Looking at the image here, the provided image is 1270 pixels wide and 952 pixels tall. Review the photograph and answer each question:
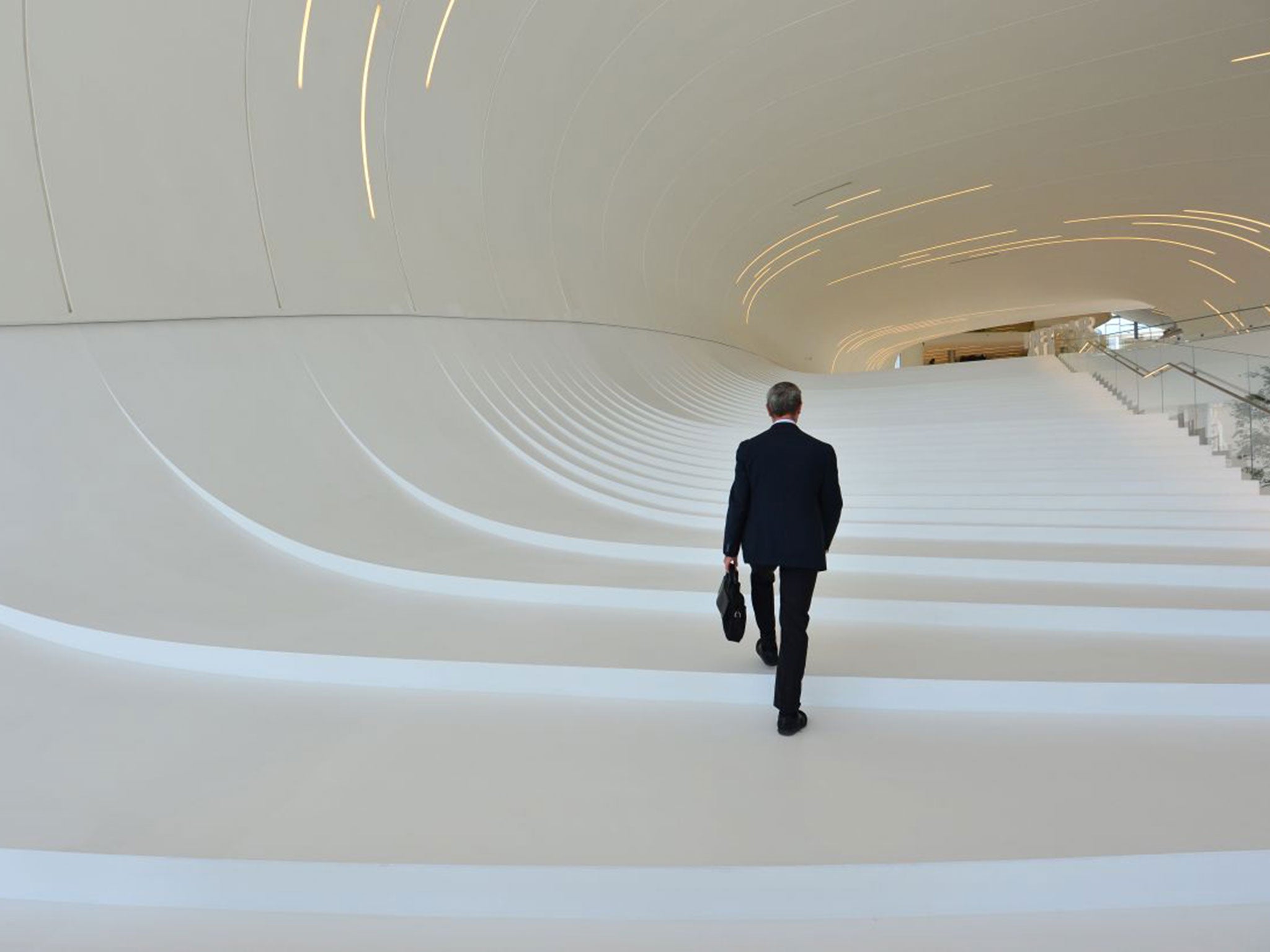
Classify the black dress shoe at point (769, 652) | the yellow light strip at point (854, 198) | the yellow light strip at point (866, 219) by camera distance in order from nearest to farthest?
the black dress shoe at point (769, 652), the yellow light strip at point (854, 198), the yellow light strip at point (866, 219)

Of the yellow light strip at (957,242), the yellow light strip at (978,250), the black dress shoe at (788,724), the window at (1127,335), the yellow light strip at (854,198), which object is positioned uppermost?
the yellow light strip at (978,250)

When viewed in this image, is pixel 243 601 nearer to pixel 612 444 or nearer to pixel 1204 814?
pixel 1204 814

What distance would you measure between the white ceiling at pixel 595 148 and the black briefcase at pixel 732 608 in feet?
15.3

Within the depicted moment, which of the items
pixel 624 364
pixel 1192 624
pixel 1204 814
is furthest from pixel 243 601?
pixel 624 364

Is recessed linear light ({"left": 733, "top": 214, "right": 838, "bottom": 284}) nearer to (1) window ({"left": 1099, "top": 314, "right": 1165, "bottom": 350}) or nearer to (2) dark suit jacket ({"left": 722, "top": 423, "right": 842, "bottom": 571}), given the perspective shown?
(1) window ({"left": 1099, "top": 314, "right": 1165, "bottom": 350})

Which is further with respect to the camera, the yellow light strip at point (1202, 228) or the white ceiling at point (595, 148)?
the yellow light strip at point (1202, 228)

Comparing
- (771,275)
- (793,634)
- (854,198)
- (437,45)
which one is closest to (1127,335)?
(854,198)

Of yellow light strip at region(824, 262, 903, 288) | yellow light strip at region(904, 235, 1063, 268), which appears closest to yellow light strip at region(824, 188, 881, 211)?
yellow light strip at region(824, 262, 903, 288)

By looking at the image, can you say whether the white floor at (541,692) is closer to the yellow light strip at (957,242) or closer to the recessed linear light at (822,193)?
the recessed linear light at (822,193)

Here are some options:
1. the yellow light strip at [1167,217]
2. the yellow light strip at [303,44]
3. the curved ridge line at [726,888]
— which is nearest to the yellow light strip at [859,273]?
the yellow light strip at [1167,217]

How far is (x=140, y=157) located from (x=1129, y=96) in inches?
653

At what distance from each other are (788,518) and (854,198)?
19.2m

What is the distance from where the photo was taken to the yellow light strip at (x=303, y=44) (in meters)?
7.38

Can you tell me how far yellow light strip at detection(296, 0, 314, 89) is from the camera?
7.38 m
